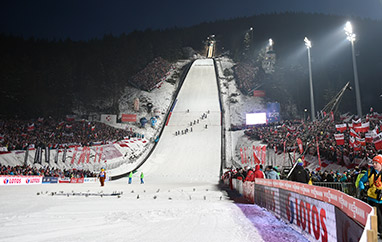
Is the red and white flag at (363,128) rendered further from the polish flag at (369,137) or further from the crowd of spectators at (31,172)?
the crowd of spectators at (31,172)

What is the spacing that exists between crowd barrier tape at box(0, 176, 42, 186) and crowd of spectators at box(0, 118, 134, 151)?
5.97 metres

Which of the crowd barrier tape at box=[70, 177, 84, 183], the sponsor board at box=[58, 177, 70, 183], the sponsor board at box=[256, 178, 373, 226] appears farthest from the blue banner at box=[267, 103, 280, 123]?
the sponsor board at box=[256, 178, 373, 226]

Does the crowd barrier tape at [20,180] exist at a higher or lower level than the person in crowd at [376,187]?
lower

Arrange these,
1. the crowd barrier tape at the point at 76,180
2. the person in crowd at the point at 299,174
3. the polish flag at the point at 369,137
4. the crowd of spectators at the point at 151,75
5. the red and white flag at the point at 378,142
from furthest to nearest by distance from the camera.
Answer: the crowd of spectators at the point at 151,75, the crowd barrier tape at the point at 76,180, the polish flag at the point at 369,137, the red and white flag at the point at 378,142, the person in crowd at the point at 299,174

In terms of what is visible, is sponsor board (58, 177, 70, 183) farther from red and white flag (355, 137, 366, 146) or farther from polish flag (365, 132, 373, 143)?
polish flag (365, 132, 373, 143)

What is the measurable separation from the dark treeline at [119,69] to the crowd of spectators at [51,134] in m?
15.0

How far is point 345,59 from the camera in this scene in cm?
7200

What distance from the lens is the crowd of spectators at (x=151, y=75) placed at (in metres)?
68.2

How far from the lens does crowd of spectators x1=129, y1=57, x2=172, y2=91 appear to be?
68.2m

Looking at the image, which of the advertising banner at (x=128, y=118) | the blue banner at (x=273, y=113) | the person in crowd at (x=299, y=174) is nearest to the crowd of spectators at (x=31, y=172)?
the person in crowd at (x=299, y=174)

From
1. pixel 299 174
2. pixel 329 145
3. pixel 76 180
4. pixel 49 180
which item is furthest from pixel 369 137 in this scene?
pixel 49 180

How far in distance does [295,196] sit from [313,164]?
1792cm

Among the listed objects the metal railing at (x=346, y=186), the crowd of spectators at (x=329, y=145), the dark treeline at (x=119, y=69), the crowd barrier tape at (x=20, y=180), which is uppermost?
the dark treeline at (x=119, y=69)

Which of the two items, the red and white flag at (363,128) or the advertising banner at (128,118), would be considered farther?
the advertising banner at (128,118)
